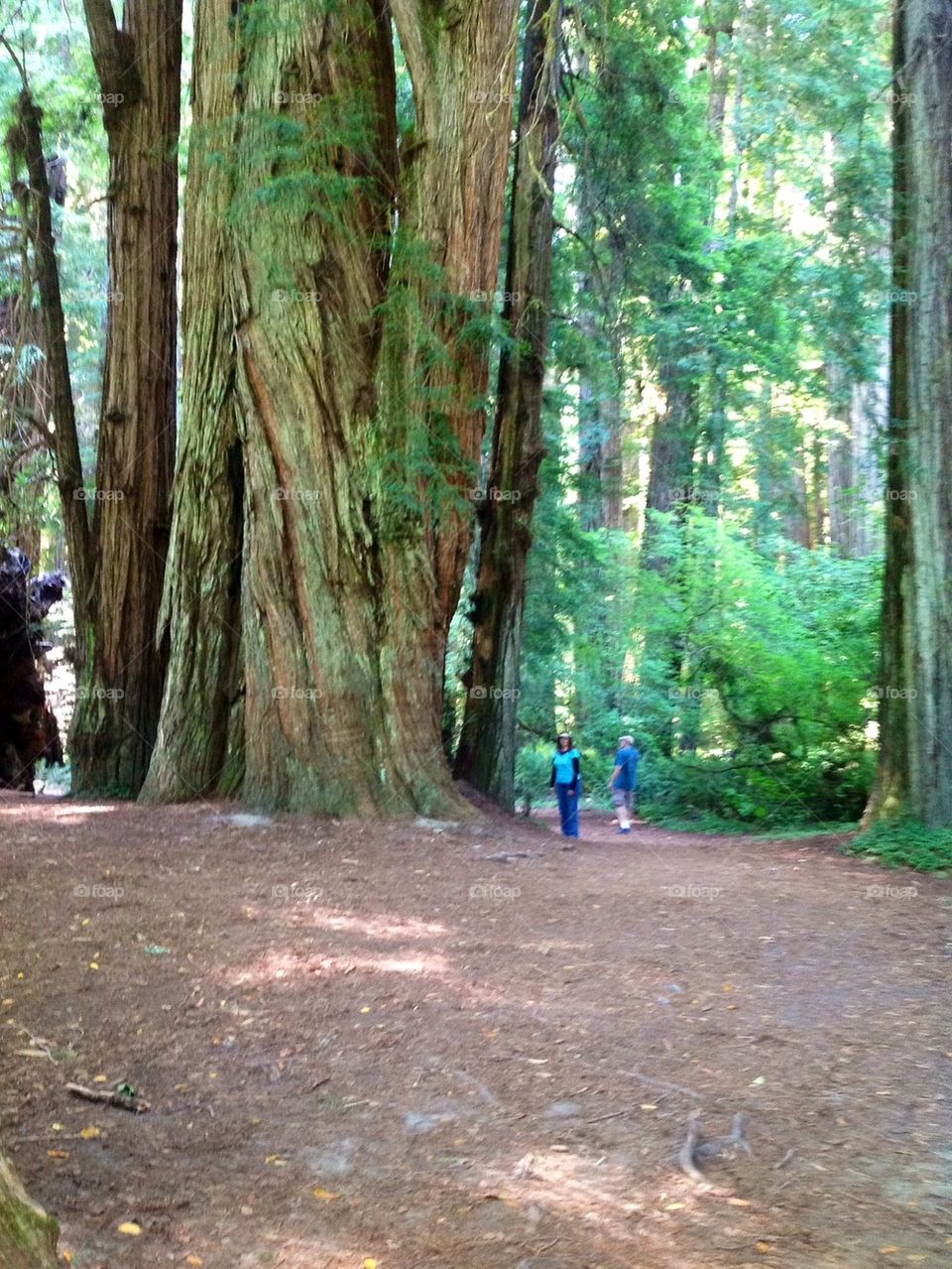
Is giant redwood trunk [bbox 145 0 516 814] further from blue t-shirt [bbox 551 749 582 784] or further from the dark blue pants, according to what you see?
the dark blue pants

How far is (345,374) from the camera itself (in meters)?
10.6

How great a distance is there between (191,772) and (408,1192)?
298 inches

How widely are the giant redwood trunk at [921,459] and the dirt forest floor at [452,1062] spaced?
104 inches

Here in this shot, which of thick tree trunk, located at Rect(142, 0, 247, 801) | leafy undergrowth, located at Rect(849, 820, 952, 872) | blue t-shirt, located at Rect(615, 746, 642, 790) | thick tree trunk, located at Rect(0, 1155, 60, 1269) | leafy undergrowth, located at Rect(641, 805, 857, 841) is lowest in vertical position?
thick tree trunk, located at Rect(0, 1155, 60, 1269)

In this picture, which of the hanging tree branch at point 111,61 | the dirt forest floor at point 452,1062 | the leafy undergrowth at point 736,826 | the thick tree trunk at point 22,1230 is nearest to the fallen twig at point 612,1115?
the dirt forest floor at point 452,1062

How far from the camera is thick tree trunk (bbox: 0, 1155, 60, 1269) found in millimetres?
2652

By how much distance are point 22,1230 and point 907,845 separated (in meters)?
9.56

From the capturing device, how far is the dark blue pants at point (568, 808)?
51.4 feet

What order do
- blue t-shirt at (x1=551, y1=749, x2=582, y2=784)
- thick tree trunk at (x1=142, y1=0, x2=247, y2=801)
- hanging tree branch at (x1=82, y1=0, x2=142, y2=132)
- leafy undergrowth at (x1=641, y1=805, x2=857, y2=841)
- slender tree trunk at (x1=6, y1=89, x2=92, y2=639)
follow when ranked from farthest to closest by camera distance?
blue t-shirt at (x1=551, y1=749, x2=582, y2=784)
leafy undergrowth at (x1=641, y1=805, x2=857, y2=841)
slender tree trunk at (x1=6, y1=89, x2=92, y2=639)
hanging tree branch at (x1=82, y1=0, x2=142, y2=132)
thick tree trunk at (x1=142, y1=0, x2=247, y2=801)

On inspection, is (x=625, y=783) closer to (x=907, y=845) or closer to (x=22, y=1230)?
(x=907, y=845)

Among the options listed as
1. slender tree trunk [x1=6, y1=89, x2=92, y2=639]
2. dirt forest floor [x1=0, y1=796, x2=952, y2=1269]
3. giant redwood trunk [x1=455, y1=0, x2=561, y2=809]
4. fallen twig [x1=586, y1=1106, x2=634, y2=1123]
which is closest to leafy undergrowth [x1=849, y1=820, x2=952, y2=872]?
dirt forest floor [x1=0, y1=796, x2=952, y2=1269]

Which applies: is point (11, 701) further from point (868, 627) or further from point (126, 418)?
point (868, 627)

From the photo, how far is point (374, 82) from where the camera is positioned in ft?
36.8

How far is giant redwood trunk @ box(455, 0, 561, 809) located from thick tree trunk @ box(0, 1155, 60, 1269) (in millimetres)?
11346
